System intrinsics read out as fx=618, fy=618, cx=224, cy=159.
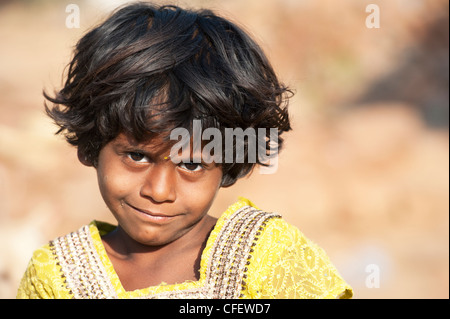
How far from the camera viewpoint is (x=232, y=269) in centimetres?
159

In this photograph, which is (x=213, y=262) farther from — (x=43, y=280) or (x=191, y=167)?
(x=43, y=280)

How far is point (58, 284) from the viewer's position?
5.54ft

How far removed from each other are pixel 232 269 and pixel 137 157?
1.24 feet

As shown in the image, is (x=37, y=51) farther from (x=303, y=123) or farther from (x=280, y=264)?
(x=280, y=264)

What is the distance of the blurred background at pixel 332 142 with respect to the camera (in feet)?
13.0

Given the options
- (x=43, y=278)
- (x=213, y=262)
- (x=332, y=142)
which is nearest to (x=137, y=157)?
(x=213, y=262)

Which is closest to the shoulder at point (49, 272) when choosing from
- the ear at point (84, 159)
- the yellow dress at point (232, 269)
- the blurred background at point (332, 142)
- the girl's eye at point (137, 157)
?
the yellow dress at point (232, 269)

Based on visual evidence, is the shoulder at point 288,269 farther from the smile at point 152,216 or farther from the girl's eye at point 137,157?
the girl's eye at point 137,157

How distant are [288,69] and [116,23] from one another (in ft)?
12.6

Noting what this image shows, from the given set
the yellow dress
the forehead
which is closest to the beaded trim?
the yellow dress

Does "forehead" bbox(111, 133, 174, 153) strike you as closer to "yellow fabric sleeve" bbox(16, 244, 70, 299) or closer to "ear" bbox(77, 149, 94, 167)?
"ear" bbox(77, 149, 94, 167)

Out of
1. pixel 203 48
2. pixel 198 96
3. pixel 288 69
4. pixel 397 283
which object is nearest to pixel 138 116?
pixel 198 96

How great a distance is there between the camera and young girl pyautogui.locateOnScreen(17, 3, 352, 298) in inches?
61.6

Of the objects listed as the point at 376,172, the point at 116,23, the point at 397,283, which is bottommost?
the point at 397,283
